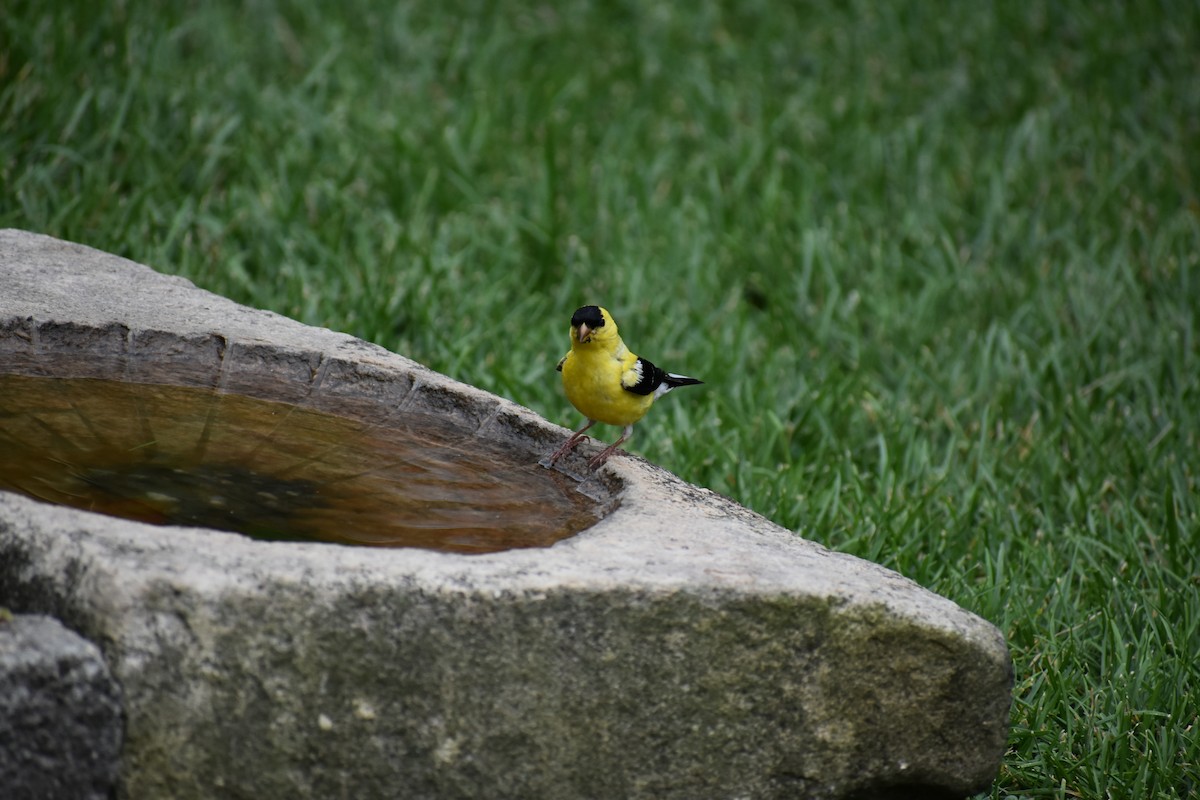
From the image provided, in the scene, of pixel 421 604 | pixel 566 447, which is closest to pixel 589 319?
pixel 566 447

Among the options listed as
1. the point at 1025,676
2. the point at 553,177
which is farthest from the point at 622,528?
the point at 553,177

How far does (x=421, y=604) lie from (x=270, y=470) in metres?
0.83

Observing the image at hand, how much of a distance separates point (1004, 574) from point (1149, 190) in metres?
3.09

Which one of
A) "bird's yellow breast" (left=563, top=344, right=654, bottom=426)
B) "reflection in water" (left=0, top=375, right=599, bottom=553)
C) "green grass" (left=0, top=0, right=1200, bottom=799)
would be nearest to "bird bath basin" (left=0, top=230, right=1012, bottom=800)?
"reflection in water" (left=0, top=375, right=599, bottom=553)

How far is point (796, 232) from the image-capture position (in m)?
5.89

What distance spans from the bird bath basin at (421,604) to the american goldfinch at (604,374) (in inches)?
8.4

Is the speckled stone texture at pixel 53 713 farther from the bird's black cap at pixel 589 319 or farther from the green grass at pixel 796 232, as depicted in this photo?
the green grass at pixel 796 232

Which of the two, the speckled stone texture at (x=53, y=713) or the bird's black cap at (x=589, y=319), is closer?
the speckled stone texture at (x=53, y=713)

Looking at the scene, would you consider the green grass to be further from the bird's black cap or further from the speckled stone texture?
the speckled stone texture

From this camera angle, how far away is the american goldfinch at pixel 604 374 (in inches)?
124

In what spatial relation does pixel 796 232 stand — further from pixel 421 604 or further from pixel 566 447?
pixel 421 604

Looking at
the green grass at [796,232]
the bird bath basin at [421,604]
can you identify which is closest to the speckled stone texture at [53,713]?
the bird bath basin at [421,604]

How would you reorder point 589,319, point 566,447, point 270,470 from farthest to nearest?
point 589,319 → point 566,447 → point 270,470

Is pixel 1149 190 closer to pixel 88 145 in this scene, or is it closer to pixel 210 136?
pixel 210 136
